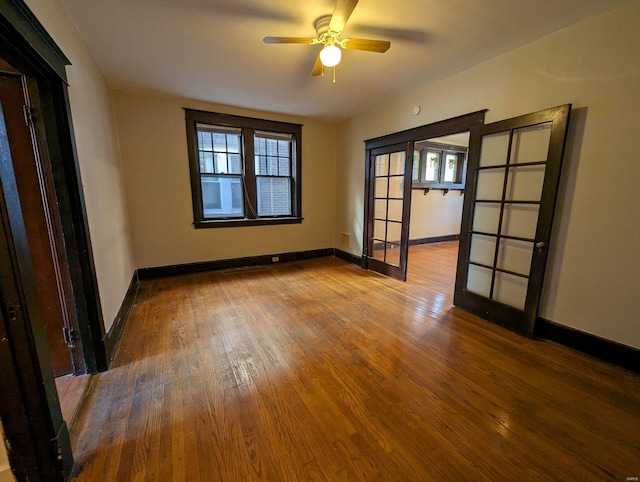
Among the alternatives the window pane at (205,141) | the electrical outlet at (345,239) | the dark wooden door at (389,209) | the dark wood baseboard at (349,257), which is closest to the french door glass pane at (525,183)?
the dark wooden door at (389,209)

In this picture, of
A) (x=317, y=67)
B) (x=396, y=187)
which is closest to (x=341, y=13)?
(x=317, y=67)

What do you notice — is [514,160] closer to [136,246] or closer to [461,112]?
[461,112]

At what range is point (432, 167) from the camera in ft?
21.2

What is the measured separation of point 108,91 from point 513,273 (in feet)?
16.9

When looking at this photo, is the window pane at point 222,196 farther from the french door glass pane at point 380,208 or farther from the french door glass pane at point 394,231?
the french door glass pane at point 394,231

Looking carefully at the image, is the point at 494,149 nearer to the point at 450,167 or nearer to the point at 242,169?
the point at 242,169

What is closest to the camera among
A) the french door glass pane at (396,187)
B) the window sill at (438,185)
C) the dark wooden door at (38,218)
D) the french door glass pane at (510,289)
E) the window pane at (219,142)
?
the dark wooden door at (38,218)

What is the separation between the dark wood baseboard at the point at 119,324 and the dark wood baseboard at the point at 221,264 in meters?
0.49

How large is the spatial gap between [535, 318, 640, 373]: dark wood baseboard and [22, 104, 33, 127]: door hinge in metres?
4.22

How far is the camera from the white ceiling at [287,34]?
6.38 ft

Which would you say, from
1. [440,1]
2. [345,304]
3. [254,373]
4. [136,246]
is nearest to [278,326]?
[254,373]

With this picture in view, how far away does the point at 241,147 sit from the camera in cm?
442

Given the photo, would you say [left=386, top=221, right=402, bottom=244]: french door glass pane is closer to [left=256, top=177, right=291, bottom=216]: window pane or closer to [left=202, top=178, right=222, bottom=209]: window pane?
[left=256, top=177, right=291, bottom=216]: window pane

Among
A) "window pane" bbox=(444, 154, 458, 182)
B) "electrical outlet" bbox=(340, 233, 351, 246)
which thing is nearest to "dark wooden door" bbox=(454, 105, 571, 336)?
"electrical outlet" bbox=(340, 233, 351, 246)
